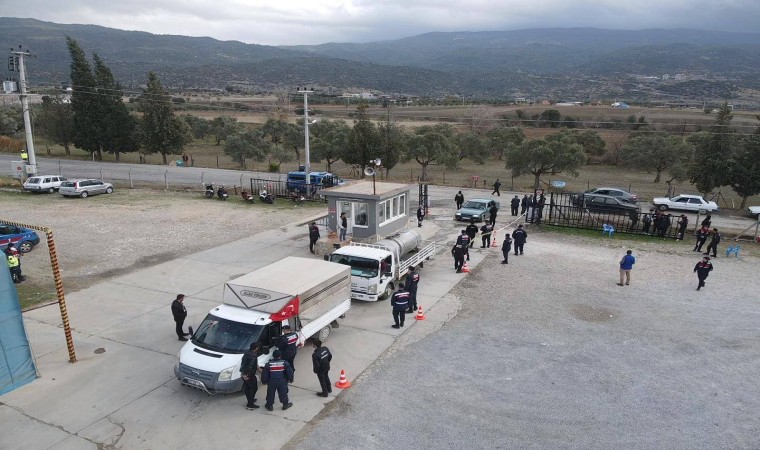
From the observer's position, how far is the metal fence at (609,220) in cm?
2566

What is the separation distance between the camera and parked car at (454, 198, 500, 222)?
93.9 feet

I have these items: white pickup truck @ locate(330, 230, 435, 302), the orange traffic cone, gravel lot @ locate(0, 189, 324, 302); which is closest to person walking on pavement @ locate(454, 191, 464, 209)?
gravel lot @ locate(0, 189, 324, 302)

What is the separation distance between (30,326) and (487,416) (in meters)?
12.6

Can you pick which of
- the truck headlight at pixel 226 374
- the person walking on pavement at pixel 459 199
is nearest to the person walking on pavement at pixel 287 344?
the truck headlight at pixel 226 374

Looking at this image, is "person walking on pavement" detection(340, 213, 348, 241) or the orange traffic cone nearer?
the orange traffic cone

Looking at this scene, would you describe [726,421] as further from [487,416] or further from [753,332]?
[753,332]

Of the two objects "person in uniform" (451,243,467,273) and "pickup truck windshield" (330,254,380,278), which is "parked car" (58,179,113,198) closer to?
"pickup truck windshield" (330,254,380,278)

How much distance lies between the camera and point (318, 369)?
35.1 feet

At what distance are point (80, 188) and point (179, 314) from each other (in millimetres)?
24493

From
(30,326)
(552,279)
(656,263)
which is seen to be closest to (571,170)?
(656,263)

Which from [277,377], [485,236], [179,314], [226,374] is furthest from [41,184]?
[277,377]

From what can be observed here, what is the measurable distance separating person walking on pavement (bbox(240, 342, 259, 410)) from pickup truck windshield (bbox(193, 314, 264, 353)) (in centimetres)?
61

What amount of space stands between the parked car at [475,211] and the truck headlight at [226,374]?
19.7 metres

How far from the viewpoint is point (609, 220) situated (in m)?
28.0
